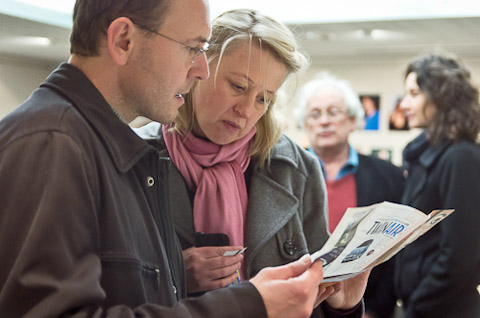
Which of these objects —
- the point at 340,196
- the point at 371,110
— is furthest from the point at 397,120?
the point at 340,196

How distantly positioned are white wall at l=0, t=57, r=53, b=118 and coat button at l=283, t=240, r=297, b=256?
0.97 meters

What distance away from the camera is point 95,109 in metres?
0.99

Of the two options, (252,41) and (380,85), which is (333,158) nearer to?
(252,41)

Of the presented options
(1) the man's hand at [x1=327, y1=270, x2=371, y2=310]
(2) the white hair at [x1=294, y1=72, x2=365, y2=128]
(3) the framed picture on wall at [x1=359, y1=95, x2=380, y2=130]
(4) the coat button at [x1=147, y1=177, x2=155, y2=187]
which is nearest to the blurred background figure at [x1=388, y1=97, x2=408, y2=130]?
(3) the framed picture on wall at [x1=359, y1=95, x2=380, y2=130]

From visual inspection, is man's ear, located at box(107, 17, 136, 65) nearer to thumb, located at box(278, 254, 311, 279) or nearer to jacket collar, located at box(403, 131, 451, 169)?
thumb, located at box(278, 254, 311, 279)

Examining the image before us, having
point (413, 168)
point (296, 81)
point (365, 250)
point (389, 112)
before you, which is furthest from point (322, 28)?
point (365, 250)

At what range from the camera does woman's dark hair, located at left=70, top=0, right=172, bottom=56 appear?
1.02 m

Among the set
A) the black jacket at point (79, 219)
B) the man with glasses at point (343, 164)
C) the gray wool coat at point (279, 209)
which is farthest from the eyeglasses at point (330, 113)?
the black jacket at point (79, 219)

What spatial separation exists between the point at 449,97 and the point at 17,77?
2066 millimetres

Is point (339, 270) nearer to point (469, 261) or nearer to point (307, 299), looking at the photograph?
point (307, 299)

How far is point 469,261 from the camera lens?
2.55 metres

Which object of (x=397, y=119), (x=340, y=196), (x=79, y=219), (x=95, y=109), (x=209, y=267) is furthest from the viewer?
(x=397, y=119)

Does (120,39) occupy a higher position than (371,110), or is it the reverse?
(120,39)

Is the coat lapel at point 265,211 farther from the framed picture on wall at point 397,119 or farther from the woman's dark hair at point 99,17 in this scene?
the framed picture on wall at point 397,119
